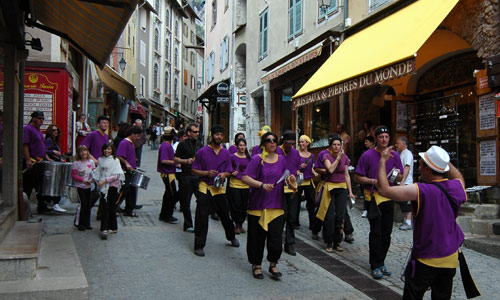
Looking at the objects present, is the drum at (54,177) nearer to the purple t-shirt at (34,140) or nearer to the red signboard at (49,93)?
the purple t-shirt at (34,140)

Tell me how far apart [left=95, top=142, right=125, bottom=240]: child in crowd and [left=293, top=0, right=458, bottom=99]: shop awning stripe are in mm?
4920

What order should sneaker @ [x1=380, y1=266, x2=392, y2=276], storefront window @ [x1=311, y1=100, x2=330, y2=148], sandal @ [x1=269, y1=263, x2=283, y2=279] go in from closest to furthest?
sandal @ [x1=269, y1=263, x2=283, y2=279] → sneaker @ [x1=380, y1=266, x2=392, y2=276] → storefront window @ [x1=311, y1=100, x2=330, y2=148]

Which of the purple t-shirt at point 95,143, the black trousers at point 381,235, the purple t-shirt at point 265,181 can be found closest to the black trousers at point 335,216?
the black trousers at point 381,235

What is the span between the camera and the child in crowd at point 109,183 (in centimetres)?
718

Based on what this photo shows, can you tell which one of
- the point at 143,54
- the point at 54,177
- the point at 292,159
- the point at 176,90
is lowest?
the point at 54,177

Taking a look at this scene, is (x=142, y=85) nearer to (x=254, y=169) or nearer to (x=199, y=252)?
(x=199, y=252)

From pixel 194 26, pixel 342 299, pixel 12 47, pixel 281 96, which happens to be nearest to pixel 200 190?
pixel 342 299

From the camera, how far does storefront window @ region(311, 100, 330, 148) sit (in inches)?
538

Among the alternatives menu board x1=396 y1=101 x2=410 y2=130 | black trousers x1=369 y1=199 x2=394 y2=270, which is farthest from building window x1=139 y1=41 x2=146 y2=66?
black trousers x1=369 y1=199 x2=394 y2=270

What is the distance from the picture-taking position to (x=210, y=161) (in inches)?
264

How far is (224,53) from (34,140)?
1890 cm

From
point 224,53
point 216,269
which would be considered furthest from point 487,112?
point 224,53

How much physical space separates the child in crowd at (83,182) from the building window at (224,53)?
18.6 metres

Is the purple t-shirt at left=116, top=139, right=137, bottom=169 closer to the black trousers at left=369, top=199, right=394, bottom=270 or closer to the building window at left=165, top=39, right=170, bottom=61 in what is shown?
the black trousers at left=369, top=199, right=394, bottom=270
